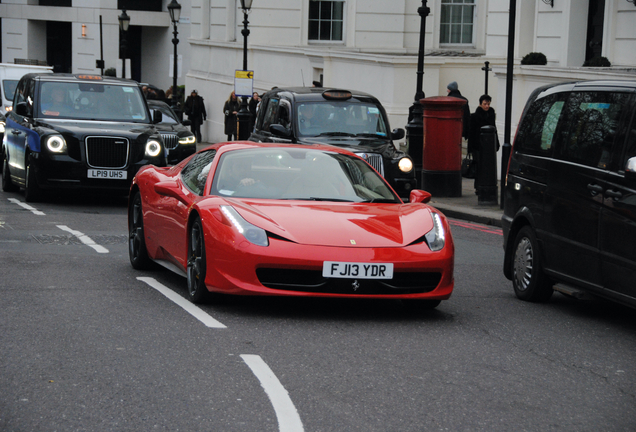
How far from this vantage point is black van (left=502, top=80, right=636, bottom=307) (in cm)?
731

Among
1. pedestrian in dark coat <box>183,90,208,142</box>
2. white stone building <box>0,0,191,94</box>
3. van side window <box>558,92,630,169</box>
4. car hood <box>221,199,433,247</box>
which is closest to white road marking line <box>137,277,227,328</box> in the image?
car hood <box>221,199,433,247</box>

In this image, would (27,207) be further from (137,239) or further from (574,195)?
(574,195)

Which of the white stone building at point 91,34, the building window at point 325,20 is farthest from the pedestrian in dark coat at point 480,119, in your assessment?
the white stone building at point 91,34

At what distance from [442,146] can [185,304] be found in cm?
1079

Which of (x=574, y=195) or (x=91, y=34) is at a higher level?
(x=91, y=34)

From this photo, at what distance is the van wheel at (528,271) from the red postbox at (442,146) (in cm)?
892

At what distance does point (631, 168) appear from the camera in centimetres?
703

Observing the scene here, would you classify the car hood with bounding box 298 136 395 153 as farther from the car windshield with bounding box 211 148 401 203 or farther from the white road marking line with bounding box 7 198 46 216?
the car windshield with bounding box 211 148 401 203

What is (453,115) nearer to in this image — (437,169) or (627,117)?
(437,169)

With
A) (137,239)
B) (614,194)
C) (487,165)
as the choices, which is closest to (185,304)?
(137,239)

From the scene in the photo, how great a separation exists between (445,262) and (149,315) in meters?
2.13

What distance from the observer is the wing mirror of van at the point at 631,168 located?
23.0 ft

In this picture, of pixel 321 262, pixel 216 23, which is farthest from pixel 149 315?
pixel 216 23

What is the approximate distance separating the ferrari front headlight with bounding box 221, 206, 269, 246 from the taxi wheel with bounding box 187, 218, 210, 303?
11.9 inches
